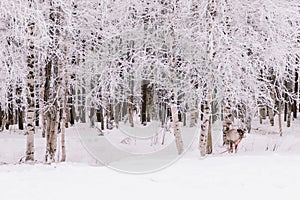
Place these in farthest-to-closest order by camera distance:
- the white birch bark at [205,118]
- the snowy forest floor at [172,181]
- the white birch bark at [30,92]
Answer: the white birch bark at [205,118], the white birch bark at [30,92], the snowy forest floor at [172,181]

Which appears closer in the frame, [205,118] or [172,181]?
[172,181]

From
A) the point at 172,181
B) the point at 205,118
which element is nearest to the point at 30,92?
the point at 205,118

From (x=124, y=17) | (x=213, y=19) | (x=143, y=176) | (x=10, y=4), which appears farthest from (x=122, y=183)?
(x=124, y=17)

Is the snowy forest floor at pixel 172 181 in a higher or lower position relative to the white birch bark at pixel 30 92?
lower

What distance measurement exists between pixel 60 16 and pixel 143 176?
6145mm

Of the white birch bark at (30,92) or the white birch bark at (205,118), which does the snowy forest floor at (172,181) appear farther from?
the white birch bark at (30,92)

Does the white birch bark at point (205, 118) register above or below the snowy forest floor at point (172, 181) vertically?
above

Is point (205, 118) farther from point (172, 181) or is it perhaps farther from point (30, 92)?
point (30, 92)

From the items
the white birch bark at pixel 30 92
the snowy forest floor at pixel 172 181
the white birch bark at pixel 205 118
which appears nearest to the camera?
the snowy forest floor at pixel 172 181

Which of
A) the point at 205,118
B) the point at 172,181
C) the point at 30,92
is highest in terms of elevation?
the point at 30,92

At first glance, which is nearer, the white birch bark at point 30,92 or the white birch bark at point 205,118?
the white birch bark at point 30,92

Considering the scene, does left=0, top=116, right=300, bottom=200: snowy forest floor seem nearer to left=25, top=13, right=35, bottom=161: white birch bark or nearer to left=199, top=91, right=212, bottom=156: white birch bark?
left=199, top=91, right=212, bottom=156: white birch bark

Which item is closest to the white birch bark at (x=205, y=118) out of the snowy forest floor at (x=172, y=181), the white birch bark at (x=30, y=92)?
the snowy forest floor at (x=172, y=181)

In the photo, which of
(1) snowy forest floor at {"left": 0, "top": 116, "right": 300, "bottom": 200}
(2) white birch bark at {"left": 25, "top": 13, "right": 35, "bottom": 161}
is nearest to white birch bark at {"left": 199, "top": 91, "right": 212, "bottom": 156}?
(1) snowy forest floor at {"left": 0, "top": 116, "right": 300, "bottom": 200}
